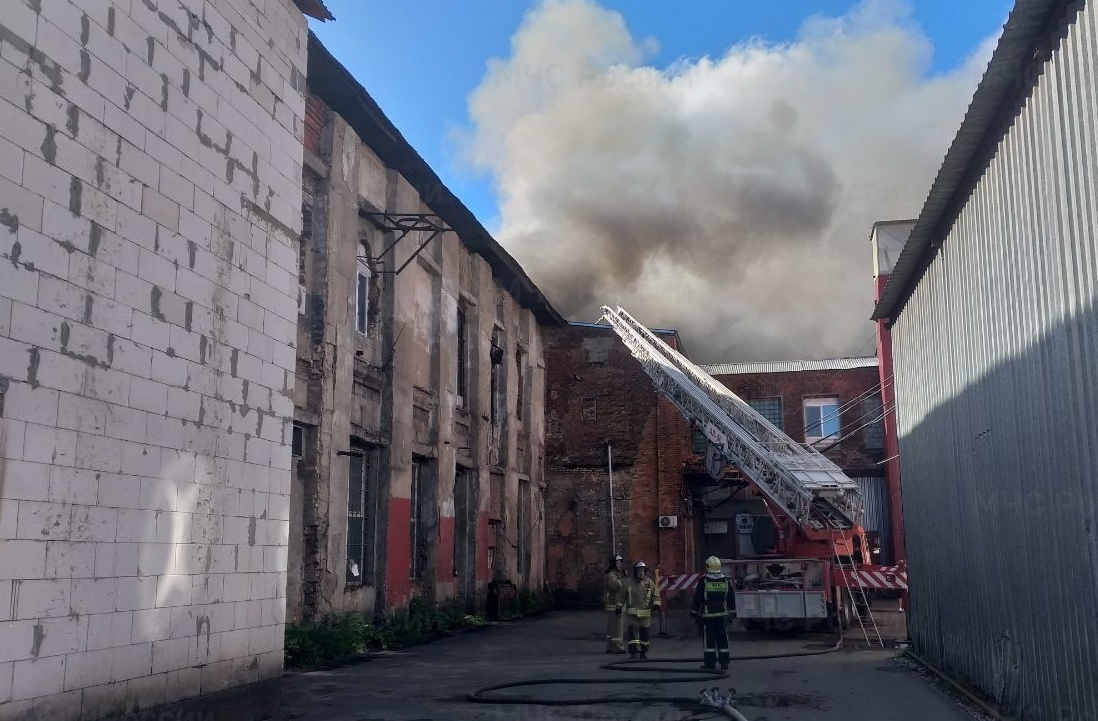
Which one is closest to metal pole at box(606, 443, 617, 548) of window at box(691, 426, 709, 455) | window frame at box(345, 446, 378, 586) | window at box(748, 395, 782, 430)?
window at box(691, 426, 709, 455)

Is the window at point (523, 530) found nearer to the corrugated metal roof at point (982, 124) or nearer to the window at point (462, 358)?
the window at point (462, 358)

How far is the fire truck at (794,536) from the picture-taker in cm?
1688

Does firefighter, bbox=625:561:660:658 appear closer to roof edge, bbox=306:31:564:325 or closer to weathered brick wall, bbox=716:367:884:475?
roof edge, bbox=306:31:564:325

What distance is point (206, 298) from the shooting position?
860 centimetres

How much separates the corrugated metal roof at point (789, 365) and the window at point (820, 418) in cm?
225

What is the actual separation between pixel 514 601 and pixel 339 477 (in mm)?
9969

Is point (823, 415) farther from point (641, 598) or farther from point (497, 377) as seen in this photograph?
point (641, 598)

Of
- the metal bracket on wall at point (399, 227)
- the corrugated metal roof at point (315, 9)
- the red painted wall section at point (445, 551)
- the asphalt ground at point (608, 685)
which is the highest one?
the corrugated metal roof at point (315, 9)

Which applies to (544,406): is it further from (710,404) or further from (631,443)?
(710,404)

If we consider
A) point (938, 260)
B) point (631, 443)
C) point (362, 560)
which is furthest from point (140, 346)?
point (631, 443)

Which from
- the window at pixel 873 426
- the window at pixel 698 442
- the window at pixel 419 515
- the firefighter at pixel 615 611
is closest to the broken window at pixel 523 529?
the window at pixel 698 442

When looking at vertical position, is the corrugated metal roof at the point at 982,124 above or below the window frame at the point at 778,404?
below

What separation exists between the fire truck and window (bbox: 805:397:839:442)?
9046mm

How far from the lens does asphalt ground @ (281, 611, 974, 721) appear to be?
944 centimetres
